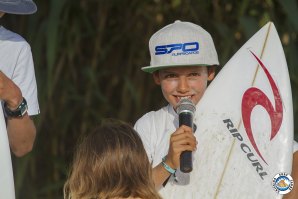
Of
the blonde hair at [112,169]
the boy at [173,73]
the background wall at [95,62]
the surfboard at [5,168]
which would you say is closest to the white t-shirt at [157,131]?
the boy at [173,73]

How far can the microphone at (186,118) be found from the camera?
125 inches

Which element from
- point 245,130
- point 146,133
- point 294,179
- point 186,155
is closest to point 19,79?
point 146,133

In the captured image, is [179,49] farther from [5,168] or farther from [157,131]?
[5,168]

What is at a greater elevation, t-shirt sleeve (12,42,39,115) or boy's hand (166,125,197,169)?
t-shirt sleeve (12,42,39,115)

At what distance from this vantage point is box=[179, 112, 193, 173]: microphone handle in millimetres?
3164

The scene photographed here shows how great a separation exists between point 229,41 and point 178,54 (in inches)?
44.2

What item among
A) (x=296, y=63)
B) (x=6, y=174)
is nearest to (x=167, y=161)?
(x=6, y=174)

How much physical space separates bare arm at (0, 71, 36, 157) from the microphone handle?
1.52 feet

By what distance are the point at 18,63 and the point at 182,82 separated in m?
0.53

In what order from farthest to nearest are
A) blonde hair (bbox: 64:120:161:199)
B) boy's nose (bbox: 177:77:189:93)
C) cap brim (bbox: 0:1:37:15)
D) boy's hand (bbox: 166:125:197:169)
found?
1. boy's nose (bbox: 177:77:189:93)
2. cap brim (bbox: 0:1:37:15)
3. boy's hand (bbox: 166:125:197:169)
4. blonde hair (bbox: 64:120:161:199)

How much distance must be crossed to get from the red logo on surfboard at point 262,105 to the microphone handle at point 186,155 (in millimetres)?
466

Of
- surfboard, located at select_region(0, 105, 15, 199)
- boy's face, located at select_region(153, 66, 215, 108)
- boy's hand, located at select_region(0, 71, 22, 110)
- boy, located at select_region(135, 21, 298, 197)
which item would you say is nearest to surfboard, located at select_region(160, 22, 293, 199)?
boy, located at select_region(135, 21, 298, 197)

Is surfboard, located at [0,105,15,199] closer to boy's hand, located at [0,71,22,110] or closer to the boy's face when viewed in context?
boy's hand, located at [0,71,22,110]

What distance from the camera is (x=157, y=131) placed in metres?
3.53
